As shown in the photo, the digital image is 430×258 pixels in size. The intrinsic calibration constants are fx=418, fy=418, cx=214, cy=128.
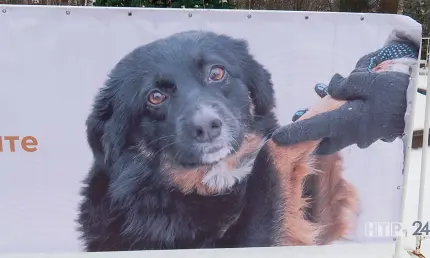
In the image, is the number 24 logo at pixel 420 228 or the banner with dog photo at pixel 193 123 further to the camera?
the number 24 logo at pixel 420 228

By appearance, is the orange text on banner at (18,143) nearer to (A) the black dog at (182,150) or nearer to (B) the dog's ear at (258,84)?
(A) the black dog at (182,150)

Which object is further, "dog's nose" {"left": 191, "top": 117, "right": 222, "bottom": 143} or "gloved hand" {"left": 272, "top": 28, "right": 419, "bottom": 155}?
"gloved hand" {"left": 272, "top": 28, "right": 419, "bottom": 155}

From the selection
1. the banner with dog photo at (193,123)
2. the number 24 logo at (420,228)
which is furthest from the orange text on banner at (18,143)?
the number 24 logo at (420,228)

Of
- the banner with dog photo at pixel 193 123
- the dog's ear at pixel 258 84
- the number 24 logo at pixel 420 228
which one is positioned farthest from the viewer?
the number 24 logo at pixel 420 228

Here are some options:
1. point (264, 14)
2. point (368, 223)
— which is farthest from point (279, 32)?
point (368, 223)

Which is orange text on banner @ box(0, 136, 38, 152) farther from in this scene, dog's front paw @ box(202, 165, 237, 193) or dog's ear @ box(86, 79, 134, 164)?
dog's front paw @ box(202, 165, 237, 193)

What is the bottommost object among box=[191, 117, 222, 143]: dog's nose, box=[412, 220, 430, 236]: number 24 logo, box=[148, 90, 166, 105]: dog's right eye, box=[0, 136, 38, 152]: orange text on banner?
box=[412, 220, 430, 236]: number 24 logo

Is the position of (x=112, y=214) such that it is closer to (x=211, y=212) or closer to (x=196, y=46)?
(x=211, y=212)

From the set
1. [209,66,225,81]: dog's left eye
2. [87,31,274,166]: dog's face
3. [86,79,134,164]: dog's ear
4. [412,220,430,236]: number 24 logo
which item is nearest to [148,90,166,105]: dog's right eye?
[87,31,274,166]: dog's face

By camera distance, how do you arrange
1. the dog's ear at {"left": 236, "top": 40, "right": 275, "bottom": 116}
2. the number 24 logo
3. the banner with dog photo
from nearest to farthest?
the banner with dog photo < the dog's ear at {"left": 236, "top": 40, "right": 275, "bottom": 116} < the number 24 logo
